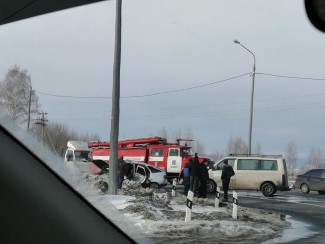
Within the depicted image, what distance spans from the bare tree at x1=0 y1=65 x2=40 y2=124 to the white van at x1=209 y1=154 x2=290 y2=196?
17.4 m

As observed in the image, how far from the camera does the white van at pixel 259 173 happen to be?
20500mm

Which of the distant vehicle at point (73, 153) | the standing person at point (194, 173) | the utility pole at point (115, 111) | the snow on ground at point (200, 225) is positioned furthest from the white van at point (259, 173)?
the distant vehicle at point (73, 153)

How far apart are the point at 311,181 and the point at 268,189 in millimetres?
3514

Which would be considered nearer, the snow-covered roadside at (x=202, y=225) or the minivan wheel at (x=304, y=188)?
the snow-covered roadside at (x=202, y=225)

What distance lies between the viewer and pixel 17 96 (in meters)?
3.42

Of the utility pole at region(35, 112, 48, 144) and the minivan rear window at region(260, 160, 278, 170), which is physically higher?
the utility pole at region(35, 112, 48, 144)

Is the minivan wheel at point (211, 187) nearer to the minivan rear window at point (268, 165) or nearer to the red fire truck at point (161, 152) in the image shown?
the minivan rear window at point (268, 165)

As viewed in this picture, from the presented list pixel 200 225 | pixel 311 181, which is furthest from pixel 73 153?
pixel 311 181

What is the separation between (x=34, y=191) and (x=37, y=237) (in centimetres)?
25

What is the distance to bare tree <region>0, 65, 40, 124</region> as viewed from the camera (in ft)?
10.4

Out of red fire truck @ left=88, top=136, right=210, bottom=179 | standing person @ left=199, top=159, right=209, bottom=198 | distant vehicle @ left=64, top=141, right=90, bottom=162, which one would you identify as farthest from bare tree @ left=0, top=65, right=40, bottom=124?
red fire truck @ left=88, top=136, right=210, bottom=179

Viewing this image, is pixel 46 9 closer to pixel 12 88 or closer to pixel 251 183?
pixel 12 88

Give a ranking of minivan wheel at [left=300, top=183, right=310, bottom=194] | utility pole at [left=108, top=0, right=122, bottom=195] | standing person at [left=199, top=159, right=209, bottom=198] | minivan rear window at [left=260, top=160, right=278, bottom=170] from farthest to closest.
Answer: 1. minivan wheel at [left=300, top=183, right=310, bottom=194]
2. minivan rear window at [left=260, top=160, right=278, bottom=170]
3. standing person at [left=199, top=159, right=209, bottom=198]
4. utility pole at [left=108, top=0, right=122, bottom=195]

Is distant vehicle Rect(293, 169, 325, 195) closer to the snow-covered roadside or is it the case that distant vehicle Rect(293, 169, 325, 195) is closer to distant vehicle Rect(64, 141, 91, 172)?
the snow-covered roadside
